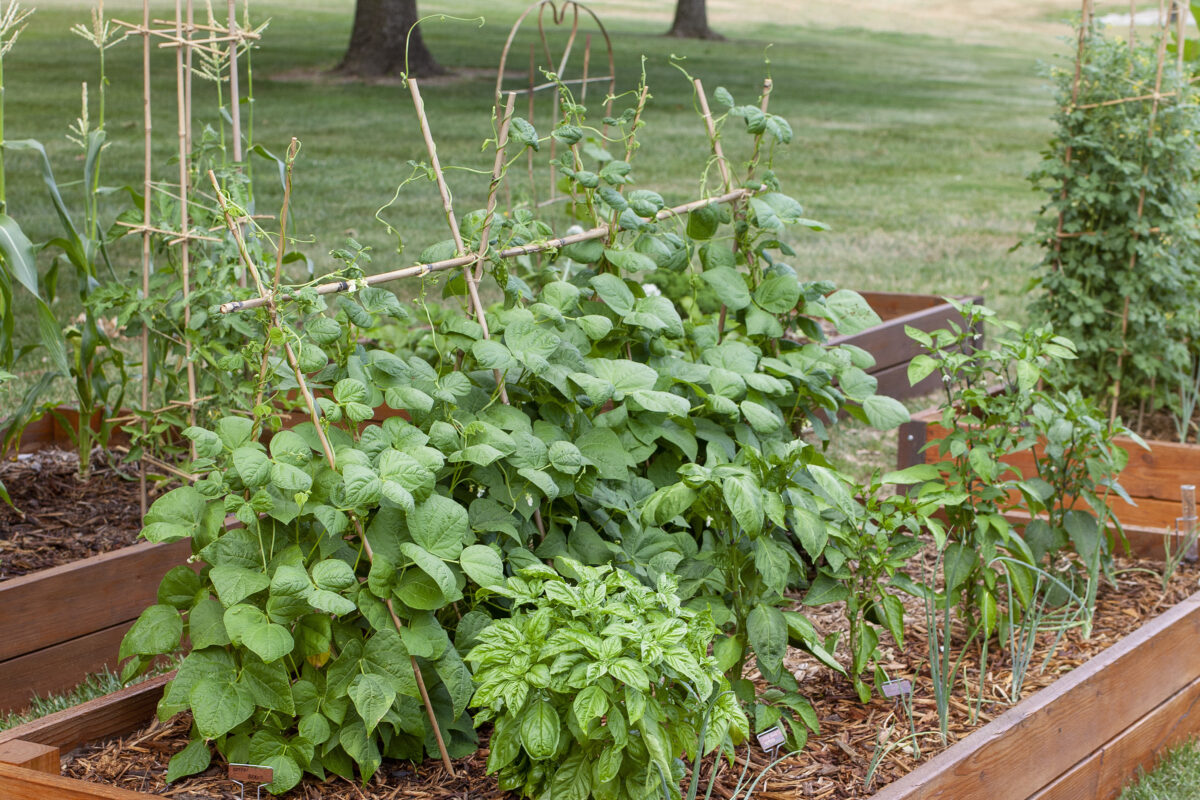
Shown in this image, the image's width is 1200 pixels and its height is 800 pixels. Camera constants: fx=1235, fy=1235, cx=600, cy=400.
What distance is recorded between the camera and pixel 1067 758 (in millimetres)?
2549

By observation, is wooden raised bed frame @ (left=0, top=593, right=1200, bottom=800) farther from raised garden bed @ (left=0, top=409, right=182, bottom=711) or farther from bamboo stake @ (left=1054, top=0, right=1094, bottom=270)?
bamboo stake @ (left=1054, top=0, right=1094, bottom=270)

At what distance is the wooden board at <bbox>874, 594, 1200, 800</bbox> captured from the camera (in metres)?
2.22

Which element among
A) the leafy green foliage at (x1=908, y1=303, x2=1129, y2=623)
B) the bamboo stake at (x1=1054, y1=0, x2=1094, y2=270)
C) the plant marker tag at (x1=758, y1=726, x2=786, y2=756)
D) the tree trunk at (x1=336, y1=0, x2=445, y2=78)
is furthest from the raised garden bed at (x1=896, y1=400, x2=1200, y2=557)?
the tree trunk at (x1=336, y1=0, x2=445, y2=78)

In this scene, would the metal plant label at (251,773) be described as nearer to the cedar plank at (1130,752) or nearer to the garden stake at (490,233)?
the garden stake at (490,233)

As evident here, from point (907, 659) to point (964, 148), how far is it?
1180cm

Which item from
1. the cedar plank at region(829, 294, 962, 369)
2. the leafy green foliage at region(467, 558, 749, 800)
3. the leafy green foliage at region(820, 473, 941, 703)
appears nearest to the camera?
the leafy green foliage at region(467, 558, 749, 800)

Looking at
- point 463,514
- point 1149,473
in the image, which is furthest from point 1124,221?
point 463,514

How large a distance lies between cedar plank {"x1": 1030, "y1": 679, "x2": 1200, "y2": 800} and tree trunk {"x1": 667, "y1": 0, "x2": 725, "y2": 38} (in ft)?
66.5

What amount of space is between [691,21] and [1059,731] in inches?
824

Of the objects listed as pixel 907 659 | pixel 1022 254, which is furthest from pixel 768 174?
pixel 1022 254

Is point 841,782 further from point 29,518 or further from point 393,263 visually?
point 393,263

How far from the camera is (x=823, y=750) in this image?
8.13 feet

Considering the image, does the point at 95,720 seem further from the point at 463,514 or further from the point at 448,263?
the point at 448,263

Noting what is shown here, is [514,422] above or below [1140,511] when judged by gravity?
above
